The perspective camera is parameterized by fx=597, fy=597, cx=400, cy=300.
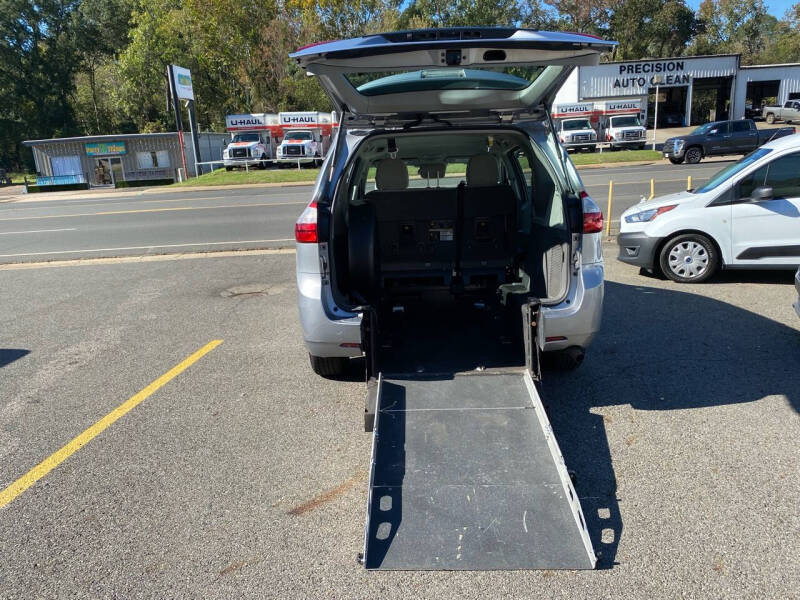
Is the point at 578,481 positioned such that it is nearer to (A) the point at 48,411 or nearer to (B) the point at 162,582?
(B) the point at 162,582

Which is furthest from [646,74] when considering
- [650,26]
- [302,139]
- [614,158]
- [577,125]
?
[302,139]

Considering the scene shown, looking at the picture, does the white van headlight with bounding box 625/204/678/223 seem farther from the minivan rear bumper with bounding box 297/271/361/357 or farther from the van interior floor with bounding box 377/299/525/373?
the minivan rear bumper with bounding box 297/271/361/357

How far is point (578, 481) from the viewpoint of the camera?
10.6 ft

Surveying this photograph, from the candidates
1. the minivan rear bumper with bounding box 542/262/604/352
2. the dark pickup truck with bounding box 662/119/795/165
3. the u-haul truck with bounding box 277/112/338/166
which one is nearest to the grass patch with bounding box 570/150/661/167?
the dark pickup truck with bounding box 662/119/795/165

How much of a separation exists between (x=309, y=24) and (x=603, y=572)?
4750 centimetres

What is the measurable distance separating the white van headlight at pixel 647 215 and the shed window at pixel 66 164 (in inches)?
1648

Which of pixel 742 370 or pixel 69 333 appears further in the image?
pixel 69 333

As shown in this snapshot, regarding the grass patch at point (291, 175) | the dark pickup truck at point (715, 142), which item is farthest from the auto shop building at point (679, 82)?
the dark pickup truck at point (715, 142)

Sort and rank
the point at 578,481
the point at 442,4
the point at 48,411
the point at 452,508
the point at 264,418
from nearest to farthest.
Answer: the point at 452,508 → the point at 578,481 → the point at 264,418 → the point at 48,411 → the point at 442,4

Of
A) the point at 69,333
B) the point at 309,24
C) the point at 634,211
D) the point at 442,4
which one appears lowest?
the point at 69,333

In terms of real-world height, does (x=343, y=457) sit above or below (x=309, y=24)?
below

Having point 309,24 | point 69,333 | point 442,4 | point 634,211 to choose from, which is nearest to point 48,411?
point 69,333

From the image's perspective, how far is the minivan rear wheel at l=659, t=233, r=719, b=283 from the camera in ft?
22.9

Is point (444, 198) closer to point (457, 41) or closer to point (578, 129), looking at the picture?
point (457, 41)
